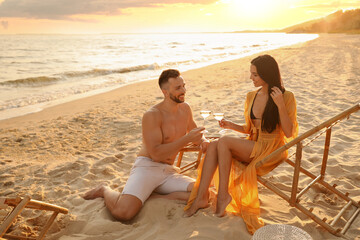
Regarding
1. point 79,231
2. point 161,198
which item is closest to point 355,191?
point 161,198

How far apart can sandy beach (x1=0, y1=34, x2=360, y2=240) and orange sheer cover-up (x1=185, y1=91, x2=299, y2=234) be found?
151 millimetres

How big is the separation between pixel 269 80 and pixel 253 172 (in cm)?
94

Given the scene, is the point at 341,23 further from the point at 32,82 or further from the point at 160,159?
the point at 160,159

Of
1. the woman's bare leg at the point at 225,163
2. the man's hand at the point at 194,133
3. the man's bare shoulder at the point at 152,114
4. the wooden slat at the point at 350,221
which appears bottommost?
the wooden slat at the point at 350,221

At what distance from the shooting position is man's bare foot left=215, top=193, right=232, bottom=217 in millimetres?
2889

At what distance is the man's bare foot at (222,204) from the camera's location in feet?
9.48

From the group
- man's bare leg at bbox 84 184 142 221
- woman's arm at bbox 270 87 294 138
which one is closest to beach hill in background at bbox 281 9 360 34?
woman's arm at bbox 270 87 294 138

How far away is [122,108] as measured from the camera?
309 inches

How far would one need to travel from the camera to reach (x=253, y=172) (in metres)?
2.83

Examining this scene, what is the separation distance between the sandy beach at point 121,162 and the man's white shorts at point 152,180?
18 cm

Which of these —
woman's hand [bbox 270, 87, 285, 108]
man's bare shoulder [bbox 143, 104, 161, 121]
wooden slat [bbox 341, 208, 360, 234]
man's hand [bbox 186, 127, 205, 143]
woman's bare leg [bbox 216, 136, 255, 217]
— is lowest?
wooden slat [bbox 341, 208, 360, 234]

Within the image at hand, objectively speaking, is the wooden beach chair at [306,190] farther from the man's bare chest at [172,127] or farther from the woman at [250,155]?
the man's bare chest at [172,127]

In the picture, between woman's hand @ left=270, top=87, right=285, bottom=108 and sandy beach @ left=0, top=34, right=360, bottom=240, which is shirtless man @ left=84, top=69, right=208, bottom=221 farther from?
woman's hand @ left=270, top=87, right=285, bottom=108

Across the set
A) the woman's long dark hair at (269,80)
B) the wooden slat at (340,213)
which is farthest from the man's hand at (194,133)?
the wooden slat at (340,213)
